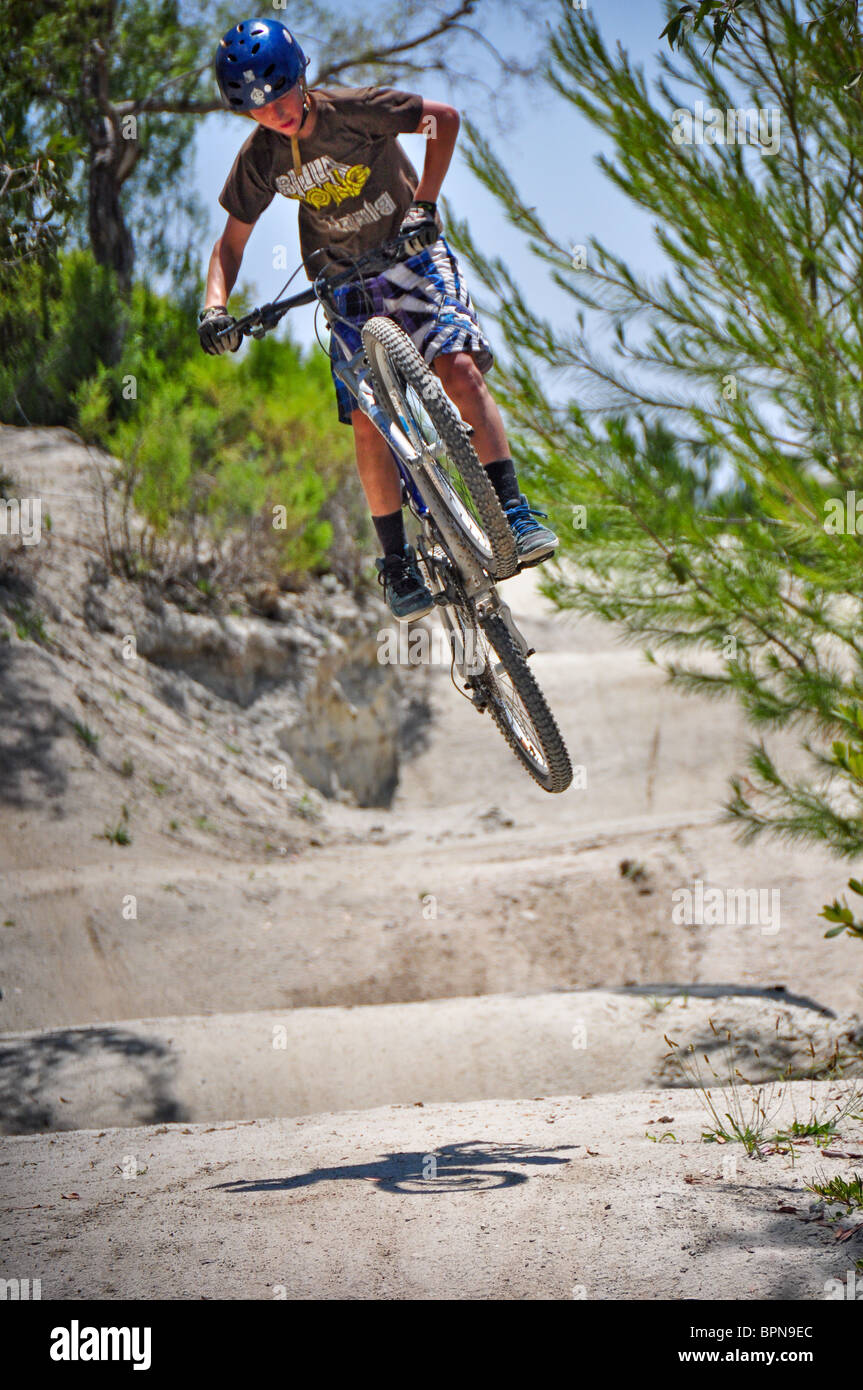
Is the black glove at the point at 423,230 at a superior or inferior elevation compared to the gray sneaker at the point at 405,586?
superior

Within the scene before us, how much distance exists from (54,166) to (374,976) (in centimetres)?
462

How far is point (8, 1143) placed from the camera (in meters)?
3.96

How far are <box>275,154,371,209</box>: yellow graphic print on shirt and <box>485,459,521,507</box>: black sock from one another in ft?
3.13

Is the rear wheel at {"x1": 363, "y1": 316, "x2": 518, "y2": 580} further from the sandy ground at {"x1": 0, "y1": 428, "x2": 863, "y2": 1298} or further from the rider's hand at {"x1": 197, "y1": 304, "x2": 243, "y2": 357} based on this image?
the sandy ground at {"x1": 0, "y1": 428, "x2": 863, "y2": 1298}

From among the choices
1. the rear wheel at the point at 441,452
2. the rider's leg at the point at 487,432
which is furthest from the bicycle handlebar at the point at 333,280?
the rider's leg at the point at 487,432

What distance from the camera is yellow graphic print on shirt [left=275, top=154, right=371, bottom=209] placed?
3387mm

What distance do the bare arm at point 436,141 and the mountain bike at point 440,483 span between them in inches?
11.2

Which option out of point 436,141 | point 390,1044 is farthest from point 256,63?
point 390,1044

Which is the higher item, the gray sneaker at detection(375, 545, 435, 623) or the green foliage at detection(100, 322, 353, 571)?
the green foliage at detection(100, 322, 353, 571)

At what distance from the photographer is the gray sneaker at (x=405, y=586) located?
3521 mm

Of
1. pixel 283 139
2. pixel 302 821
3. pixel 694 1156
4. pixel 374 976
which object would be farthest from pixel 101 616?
pixel 694 1156

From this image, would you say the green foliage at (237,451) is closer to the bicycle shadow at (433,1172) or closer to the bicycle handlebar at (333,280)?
the bicycle handlebar at (333,280)

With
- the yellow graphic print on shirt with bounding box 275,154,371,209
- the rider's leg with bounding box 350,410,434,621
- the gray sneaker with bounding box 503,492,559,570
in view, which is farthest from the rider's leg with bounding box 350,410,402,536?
the yellow graphic print on shirt with bounding box 275,154,371,209
